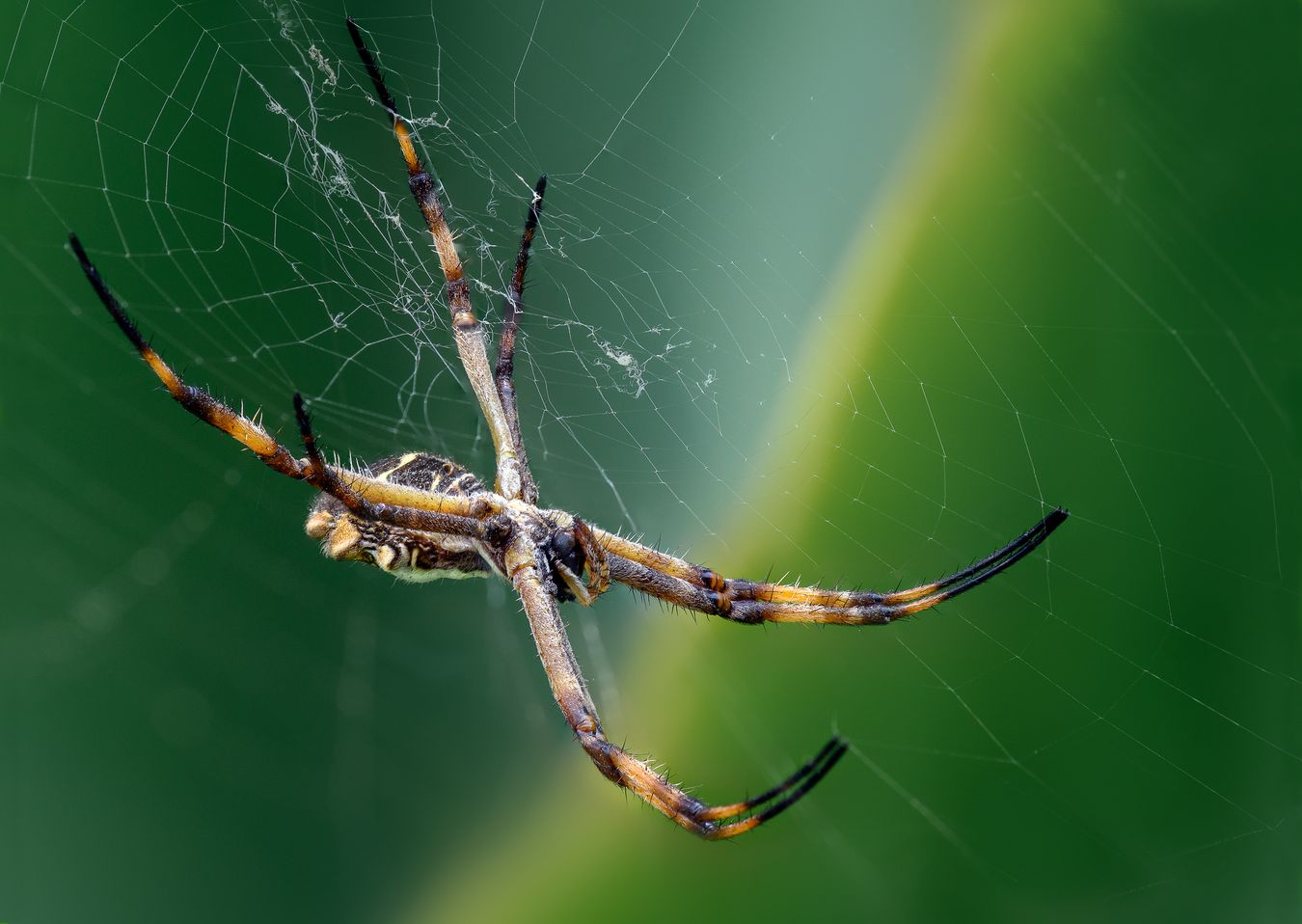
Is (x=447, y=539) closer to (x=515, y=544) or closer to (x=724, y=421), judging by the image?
(x=515, y=544)

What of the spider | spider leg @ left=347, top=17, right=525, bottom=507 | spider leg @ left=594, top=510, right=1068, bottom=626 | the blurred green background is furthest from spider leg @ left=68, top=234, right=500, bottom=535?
spider leg @ left=594, top=510, right=1068, bottom=626

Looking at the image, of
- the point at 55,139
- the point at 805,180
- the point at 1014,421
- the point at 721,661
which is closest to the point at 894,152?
the point at 805,180

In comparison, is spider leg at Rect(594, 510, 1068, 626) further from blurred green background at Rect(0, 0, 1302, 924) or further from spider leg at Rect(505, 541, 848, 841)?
spider leg at Rect(505, 541, 848, 841)

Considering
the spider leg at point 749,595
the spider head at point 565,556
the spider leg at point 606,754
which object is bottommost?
the spider leg at point 606,754

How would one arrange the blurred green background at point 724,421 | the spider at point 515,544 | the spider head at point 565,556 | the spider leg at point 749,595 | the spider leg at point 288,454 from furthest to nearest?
the spider head at point 565,556 < the spider leg at point 749,595 < the spider at point 515,544 < the blurred green background at point 724,421 < the spider leg at point 288,454

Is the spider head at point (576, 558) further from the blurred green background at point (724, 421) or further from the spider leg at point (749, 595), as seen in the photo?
the blurred green background at point (724, 421)

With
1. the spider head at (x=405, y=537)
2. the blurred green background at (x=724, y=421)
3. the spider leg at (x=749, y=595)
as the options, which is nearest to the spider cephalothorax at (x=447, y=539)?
the spider head at (x=405, y=537)

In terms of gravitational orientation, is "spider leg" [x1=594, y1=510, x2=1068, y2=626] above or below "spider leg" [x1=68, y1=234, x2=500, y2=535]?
above

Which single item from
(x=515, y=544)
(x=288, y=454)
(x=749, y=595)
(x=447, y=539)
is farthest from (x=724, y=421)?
(x=288, y=454)
